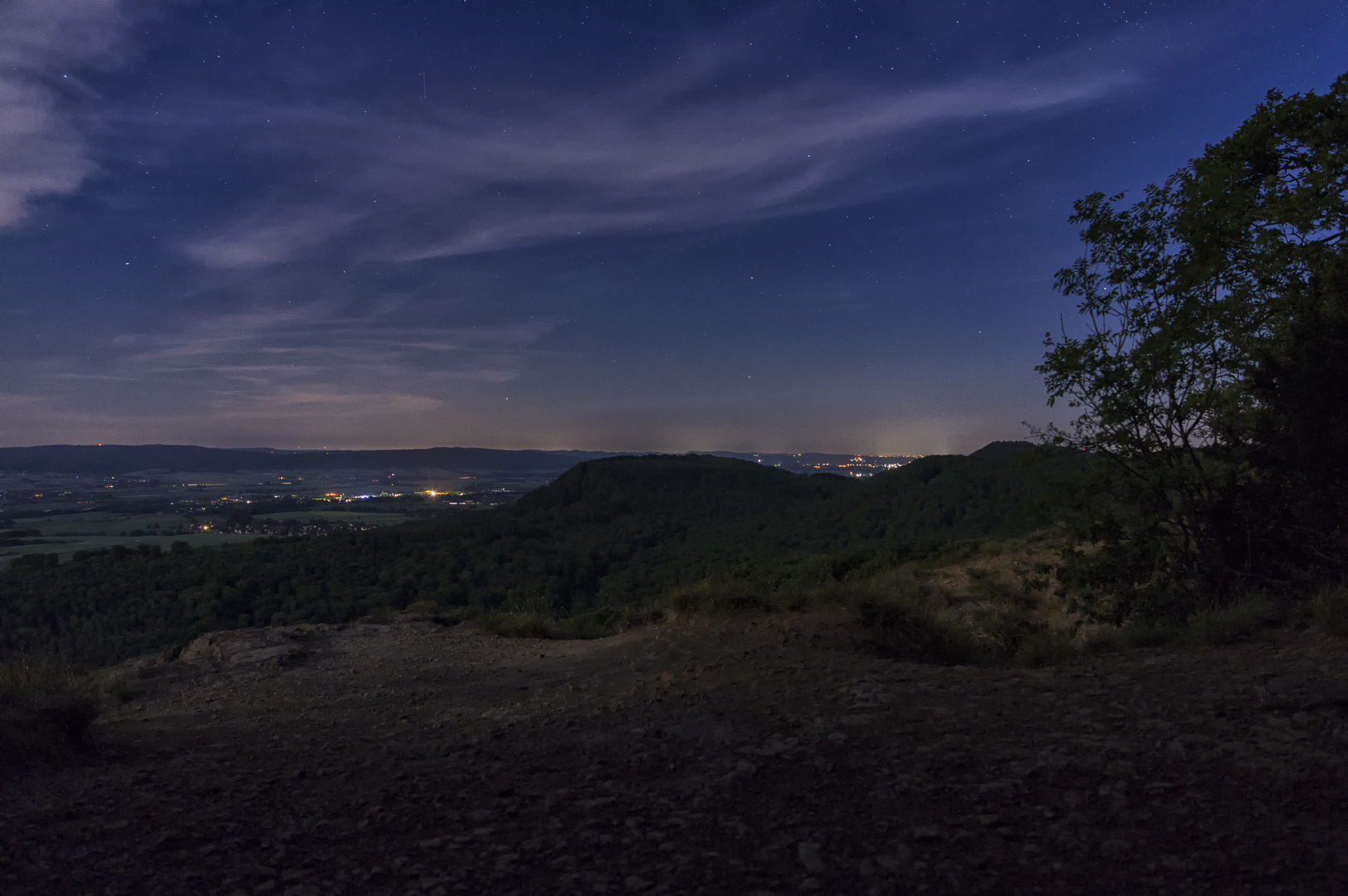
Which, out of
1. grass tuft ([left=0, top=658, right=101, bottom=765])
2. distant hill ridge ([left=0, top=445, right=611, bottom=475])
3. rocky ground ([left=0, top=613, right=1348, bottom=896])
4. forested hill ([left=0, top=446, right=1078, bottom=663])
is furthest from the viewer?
distant hill ridge ([left=0, top=445, right=611, bottom=475])

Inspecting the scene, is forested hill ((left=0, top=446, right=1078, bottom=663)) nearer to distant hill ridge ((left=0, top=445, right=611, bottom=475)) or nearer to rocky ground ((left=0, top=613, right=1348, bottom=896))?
rocky ground ((left=0, top=613, right=1348, bottom=896))

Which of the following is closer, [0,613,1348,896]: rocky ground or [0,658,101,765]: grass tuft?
[0,613,1348,896]: rocky ground

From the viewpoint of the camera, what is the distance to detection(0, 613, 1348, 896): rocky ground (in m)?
3.01

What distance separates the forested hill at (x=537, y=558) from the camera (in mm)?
18688

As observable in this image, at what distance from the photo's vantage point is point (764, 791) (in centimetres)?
391

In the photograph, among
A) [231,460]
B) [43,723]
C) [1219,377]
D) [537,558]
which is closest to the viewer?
[43,723]

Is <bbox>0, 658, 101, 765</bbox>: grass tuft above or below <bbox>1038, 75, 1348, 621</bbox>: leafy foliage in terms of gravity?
below

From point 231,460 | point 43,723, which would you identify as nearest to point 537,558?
point 43,723

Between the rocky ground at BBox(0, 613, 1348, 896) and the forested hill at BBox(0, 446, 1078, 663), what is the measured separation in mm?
4981

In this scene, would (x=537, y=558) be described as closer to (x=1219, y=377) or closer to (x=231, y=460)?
(x=1219, y=377)

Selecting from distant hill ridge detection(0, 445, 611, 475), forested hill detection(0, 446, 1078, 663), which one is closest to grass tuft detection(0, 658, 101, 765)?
forested hill detection(0, 446, 1078, 663)

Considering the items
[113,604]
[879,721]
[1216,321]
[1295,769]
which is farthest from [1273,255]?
[113,604]

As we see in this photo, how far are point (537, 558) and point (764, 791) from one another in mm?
29443

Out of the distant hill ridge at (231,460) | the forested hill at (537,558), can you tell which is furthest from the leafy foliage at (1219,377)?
the distant hill ridge at (231,460)
